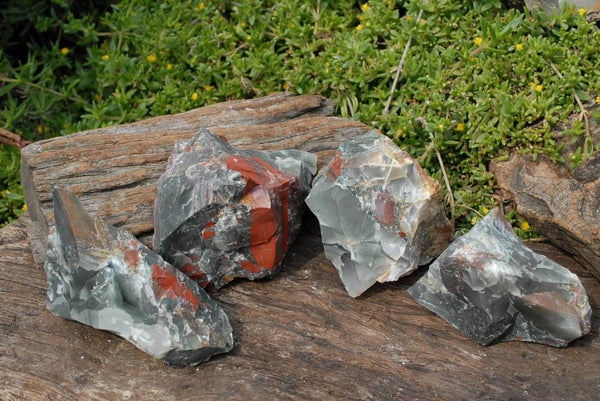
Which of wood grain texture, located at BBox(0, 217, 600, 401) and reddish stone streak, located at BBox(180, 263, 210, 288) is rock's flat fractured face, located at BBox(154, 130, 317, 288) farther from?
wood grain texture, located at BBox(0, 217, 600, 401)

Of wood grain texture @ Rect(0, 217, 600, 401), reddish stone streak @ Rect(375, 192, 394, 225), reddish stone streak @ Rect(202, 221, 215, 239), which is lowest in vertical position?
wood grain texture @ Rect(0, 217, 600, 401)

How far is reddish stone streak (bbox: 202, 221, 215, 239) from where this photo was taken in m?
2.97

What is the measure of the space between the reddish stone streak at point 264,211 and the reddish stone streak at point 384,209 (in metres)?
0.38

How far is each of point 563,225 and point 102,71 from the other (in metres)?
3.11

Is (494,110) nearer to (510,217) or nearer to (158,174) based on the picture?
(510,217)

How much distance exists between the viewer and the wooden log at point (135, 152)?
10.7 ft

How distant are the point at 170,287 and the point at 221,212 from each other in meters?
0.37

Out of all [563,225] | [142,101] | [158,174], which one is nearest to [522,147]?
[563,225]

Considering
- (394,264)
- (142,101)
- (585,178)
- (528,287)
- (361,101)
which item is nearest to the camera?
(528,287)

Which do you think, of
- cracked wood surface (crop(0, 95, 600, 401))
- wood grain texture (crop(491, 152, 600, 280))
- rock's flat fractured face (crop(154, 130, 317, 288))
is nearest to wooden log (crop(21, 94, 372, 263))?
cracked wood surface (crop(0, 95, 600, 401))

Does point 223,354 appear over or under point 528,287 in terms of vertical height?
under

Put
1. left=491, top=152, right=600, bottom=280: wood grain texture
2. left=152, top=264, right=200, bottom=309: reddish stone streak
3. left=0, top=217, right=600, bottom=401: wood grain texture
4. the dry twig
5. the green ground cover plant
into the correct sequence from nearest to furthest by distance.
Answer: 1. left=0, top=217, right=600, bottom=401: wood grain texture
2. left=152, top=264, right=200, bottom=309: reddish stone streak
3. left=491, top=152, right=600, bottom=280: wood grain texture
4. the green ground cover plant
5. the dry twig

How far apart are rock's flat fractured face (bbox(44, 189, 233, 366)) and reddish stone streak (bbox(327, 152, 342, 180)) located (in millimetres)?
753

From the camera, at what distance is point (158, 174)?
3367 mm
